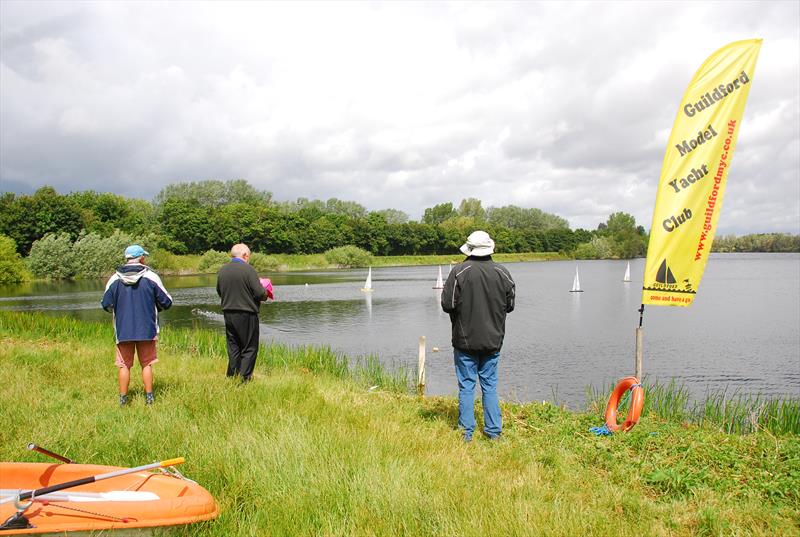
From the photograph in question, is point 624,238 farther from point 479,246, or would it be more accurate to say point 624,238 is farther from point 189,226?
point 479,246

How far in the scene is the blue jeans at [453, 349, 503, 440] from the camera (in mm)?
5723

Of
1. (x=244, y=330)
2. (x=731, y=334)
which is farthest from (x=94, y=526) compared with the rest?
(x=731, y=334)

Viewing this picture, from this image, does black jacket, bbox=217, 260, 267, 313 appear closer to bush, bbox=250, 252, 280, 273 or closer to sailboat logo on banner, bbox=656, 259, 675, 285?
sailboat logo on banner, bbox=656, 259, 675, 285

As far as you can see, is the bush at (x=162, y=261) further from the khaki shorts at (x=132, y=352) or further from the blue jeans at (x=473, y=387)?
the blue jeans at (x=473, y=387)

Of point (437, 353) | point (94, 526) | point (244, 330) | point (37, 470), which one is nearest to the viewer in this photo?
point (94, 526)

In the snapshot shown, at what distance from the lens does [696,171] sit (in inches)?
251

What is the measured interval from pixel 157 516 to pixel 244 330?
13.3 feet

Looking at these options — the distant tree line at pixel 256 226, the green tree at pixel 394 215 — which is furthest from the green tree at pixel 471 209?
the green tree at pixel 394 215

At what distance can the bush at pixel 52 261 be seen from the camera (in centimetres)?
5584

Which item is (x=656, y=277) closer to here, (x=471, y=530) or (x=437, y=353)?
(x=471, y=530)

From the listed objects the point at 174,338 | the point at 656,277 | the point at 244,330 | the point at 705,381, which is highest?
the point at 656,277

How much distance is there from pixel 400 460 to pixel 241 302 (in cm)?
363

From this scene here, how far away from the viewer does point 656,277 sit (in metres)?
6.59

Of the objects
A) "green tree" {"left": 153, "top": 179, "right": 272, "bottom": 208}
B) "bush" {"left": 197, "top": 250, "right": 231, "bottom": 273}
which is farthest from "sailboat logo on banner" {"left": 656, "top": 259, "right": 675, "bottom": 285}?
Answer: "green tree" {"left": 153, "top": 179, "right": 272, "bottom": 208}
